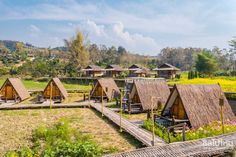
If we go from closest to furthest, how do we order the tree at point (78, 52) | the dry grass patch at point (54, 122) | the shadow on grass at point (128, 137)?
the shadow on grass at point (128, 137), the dry grass patch at point (54, 122), the tree at point (78, 52)

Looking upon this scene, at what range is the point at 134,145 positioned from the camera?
12914 mm

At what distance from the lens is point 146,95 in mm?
23156

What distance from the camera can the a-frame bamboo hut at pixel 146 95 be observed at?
22.7m

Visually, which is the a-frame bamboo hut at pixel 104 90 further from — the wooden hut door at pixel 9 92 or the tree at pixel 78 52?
the tree at pixel 78 52

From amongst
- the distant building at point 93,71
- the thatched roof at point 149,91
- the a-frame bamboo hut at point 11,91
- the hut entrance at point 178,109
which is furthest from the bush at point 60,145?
the distant building at point 93,71

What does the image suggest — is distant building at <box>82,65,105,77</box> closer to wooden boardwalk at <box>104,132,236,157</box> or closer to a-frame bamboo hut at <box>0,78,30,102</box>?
→ a-frame bamboo hut at <box>0,78,30,102</box>

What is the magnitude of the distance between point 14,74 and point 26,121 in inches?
1822

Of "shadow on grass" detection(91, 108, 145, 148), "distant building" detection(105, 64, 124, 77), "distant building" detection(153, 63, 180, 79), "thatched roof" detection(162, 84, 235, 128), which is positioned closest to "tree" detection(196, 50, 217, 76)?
"distant building" detection(153, 63, 180, 79)

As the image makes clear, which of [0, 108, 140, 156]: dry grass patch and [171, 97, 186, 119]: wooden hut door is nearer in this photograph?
[0, 108, 140, 156]: dry grass patch

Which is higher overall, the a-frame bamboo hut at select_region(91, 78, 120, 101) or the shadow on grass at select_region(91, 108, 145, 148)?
the a-frame bamboo hut at select_region(91, 78, 120, 101)

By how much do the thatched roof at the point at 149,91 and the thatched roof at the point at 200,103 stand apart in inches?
157

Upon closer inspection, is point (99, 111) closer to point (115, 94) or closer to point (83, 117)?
point (83, 117)

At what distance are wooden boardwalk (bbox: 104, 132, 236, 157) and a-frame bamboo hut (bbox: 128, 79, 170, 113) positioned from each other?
10007mm

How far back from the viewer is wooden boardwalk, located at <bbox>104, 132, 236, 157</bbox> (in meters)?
10.6
